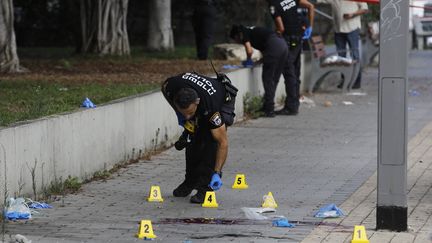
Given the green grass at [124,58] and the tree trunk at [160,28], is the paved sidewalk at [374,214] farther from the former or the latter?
the tree trunk at [160,28]

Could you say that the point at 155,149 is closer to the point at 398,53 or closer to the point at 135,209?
the point at 135,209

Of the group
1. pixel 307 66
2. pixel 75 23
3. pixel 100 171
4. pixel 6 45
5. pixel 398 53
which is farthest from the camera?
pixel 75 23

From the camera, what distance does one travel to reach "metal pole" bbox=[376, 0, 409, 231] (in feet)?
25.0

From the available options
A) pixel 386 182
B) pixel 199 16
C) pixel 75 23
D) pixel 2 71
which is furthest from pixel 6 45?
pixel 75 23

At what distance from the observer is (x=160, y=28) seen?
2348 cm

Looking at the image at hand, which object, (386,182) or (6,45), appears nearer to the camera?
(386,182)

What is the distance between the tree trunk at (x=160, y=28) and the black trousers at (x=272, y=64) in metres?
8.43

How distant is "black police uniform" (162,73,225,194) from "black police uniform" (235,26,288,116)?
221 inches

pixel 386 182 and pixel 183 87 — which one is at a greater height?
pixel 183 87

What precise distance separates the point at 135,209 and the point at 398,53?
258 cm

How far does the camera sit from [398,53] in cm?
761

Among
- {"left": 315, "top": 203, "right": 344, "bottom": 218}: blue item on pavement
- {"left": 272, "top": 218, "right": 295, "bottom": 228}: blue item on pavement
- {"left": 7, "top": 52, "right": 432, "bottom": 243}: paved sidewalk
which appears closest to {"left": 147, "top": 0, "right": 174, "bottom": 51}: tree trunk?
{"left": 7, "top": 52, "right": 432, "bottom": 243}: paved sidewalk

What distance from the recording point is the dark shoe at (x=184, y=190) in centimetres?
925

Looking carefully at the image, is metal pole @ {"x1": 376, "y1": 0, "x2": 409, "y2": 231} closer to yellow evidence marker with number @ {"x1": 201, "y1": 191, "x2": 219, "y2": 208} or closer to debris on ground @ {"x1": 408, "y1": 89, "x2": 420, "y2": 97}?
yellow evidence marker with number @ {"x1": 201, "y1": 191, "x2": 219, "y2": 208}
